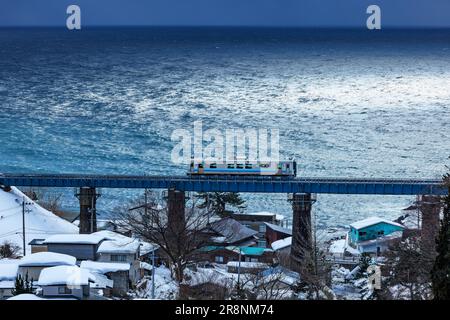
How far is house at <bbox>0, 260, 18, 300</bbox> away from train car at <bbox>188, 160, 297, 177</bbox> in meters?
12.4

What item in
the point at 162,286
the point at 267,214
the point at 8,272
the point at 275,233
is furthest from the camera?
the point at 267,214

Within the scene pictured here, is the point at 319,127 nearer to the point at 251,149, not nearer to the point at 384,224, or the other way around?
the point at 251,149

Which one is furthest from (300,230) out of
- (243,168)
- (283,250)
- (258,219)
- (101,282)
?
(101,282)

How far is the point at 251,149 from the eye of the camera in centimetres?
4953

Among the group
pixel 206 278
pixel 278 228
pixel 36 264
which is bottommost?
pixel 278 228

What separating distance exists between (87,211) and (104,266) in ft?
28.6

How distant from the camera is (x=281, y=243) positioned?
27.8 metres

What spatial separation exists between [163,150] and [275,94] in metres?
27.3

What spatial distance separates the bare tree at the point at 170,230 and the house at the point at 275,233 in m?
2.26

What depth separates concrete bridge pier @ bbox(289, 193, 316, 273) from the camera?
24.9m

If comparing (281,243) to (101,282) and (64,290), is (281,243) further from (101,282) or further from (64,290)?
(64,290)

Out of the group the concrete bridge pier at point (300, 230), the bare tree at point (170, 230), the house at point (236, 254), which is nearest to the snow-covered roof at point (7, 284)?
the bare tree at point (170, 230)

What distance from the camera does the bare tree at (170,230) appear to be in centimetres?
2067
